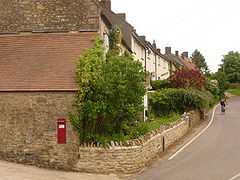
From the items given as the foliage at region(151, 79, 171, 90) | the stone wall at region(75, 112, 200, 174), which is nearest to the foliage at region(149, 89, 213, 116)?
the foliage at region(151, 79, 171, 90)

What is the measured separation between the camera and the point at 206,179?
1994cm

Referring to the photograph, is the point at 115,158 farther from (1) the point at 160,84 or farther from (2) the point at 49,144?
(1) the point at 160,84

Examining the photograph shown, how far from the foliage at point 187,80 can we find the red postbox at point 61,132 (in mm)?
25472

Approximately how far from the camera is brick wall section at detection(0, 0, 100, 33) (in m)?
26.5

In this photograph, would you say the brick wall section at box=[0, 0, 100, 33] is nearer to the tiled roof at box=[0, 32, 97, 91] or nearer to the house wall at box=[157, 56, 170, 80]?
the tiled roof at box=[0, 32, 97, 91]

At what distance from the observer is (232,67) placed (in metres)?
115

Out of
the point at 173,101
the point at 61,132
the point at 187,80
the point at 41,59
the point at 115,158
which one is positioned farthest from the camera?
the point at 187,80

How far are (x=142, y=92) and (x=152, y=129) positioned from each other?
13.7ft

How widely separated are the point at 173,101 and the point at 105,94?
719 inches

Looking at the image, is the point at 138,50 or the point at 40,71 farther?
the point at 138,50

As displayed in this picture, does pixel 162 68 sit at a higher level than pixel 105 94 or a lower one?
higher

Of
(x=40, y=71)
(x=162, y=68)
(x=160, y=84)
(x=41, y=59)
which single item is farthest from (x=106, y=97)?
(x=162, y=68)

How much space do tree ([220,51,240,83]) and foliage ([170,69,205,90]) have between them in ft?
211

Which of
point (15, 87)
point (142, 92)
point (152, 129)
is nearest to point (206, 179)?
point (142, 92)
